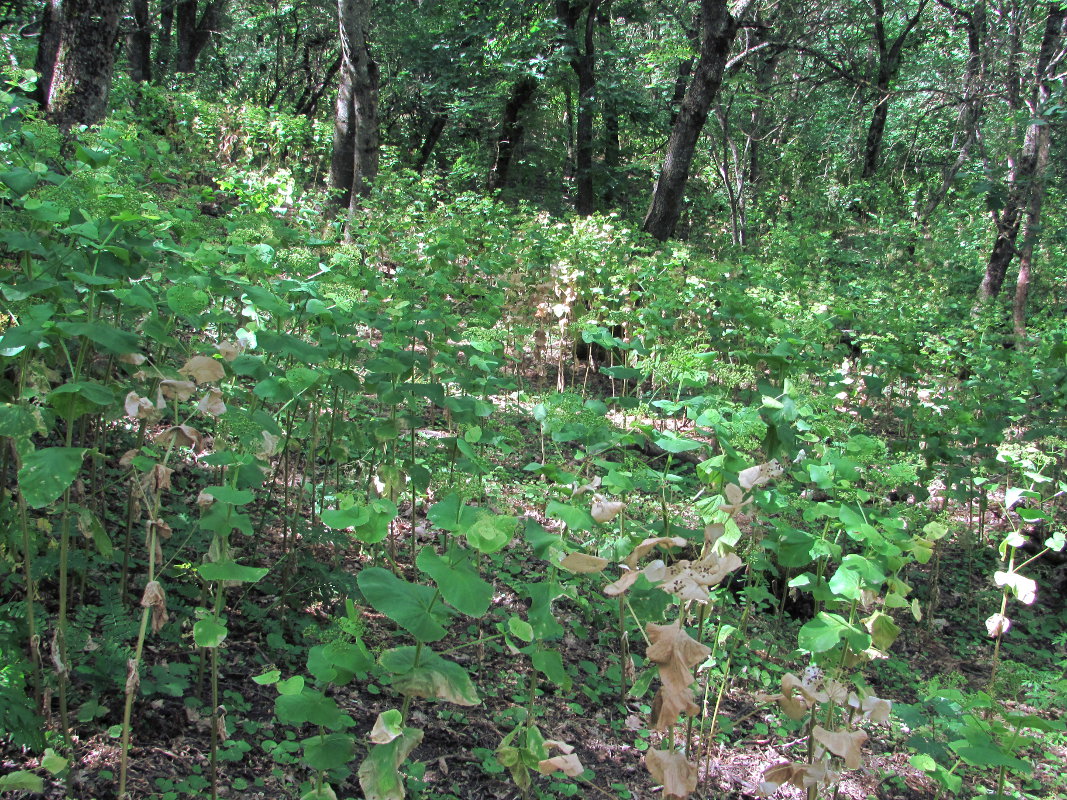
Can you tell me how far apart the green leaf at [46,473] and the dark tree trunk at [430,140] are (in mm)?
13909

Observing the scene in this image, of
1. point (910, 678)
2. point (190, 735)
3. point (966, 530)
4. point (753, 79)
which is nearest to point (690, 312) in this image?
point (966, 530)

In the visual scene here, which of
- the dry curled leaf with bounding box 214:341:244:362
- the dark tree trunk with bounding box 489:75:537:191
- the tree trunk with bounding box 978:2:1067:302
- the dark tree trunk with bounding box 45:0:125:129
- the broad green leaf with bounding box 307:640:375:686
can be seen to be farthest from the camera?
the dark tree trunk with bounding box 489:75:537:191

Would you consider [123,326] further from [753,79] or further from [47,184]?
[753,79]

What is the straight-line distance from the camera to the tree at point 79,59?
433cm

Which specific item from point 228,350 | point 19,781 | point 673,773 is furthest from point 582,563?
point 19,781

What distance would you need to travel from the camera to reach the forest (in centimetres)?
163

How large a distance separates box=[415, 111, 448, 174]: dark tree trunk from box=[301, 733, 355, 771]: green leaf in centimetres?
1410

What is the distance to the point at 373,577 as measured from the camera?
4.66 ft

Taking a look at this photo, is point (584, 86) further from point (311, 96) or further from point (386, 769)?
point (386, 769)

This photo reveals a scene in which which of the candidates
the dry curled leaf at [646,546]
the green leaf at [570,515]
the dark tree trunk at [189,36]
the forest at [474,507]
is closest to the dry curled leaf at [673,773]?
the forest at [474,507]

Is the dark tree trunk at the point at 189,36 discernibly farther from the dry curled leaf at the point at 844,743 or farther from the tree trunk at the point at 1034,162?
the dry curled leaf at the point at 844,743

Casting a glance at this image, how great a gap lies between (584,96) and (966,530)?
8.47 m

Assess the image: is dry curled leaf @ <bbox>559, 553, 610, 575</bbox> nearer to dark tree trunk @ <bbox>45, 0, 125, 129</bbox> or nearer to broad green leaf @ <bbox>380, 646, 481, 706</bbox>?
broad green leaf @ <bbox>380, 646, 481, 706</bbox>

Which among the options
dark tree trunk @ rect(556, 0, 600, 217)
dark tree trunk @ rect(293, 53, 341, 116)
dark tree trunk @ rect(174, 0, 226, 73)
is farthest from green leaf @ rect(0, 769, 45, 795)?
dark tree trunk @ rect(293, 53, 341, 116)
